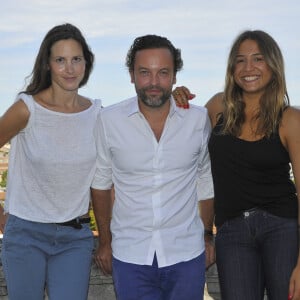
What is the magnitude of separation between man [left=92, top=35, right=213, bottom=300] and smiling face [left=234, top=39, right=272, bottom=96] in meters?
0.42

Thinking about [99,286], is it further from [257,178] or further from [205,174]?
[257,178]

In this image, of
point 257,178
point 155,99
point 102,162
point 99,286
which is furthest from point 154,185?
point 99,286

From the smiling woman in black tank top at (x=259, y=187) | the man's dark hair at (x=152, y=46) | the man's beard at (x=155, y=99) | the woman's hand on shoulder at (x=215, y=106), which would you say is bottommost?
the smiling woman in black tank top at (x=259, y=187)

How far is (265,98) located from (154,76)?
0.75m

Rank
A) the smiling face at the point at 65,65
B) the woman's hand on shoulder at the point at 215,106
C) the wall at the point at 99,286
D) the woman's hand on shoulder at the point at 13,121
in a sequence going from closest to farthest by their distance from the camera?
1. the woman's hand on shoulder at the point at 13,121
2. the smiling face at the point at 65,65
3. the woman's hand on shoulder at the point at 215,106
4. the wall at the point at 99,286

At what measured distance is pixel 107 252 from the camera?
4309mm

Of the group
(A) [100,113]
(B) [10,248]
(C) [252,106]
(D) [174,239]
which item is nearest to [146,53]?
(A) [100,113]

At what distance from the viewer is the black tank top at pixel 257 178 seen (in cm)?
400

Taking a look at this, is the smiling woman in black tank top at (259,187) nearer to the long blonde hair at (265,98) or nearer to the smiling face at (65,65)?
the long blonde hair at (265,98)

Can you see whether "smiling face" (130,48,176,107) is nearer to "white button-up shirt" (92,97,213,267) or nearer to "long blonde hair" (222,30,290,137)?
"white button-up shirt" (92,97,213,267)

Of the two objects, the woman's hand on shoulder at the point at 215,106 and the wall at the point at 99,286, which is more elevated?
the woman's hand on shoulder at the point at 215,106

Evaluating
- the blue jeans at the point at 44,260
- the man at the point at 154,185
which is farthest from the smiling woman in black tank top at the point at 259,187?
the blue jeans at the point at 44,260

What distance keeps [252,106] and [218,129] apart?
286 mm

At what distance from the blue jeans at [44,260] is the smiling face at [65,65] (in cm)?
95
